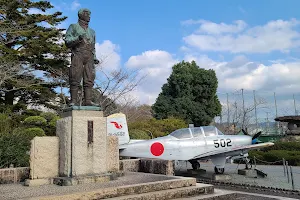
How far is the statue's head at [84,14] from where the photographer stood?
6785mm

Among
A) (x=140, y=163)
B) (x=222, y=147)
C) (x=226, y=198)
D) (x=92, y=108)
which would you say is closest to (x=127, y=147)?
(x=140, y=163)

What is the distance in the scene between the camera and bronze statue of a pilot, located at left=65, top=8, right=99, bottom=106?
661 centimetres

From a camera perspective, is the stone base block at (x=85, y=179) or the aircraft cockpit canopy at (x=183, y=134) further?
the aircraft cockpit canopy at (x=183, y=134)

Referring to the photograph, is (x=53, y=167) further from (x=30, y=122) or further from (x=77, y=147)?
(x=30, y=122)

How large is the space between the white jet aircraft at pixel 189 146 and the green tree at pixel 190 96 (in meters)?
18.1

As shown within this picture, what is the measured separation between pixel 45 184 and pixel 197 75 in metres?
28.5

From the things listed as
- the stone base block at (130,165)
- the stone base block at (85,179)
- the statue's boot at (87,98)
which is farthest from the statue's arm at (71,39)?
the stone base block at (130,165)

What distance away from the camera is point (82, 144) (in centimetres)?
603

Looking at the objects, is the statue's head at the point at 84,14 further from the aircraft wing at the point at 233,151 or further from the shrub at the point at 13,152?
the aircraft wing at the point at 233,151

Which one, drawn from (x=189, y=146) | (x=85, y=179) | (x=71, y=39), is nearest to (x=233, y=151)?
(x=189, y=146)

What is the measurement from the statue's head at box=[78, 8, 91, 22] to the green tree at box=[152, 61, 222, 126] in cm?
2428

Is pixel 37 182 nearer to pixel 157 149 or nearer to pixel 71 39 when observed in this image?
pixel 71 39

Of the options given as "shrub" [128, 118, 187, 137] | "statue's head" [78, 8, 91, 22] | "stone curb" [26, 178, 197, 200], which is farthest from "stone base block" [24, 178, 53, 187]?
"shrub" [128, 118, 187, 137]

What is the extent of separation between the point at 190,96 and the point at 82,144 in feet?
87.8
